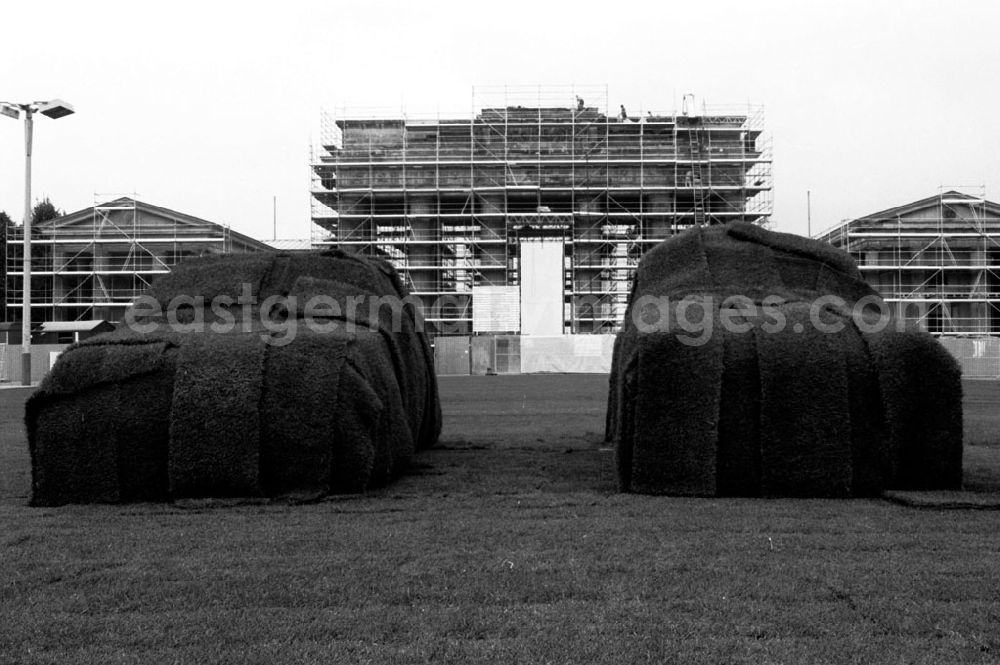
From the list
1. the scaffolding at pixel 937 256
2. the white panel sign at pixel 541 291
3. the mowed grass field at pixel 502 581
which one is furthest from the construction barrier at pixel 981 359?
the mowed grass field at pixel 502 581

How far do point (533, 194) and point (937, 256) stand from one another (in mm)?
24949

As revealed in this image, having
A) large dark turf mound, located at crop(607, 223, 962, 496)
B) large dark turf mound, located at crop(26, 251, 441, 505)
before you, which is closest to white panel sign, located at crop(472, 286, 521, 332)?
large dark turf mound, located at crop(26, 251, 441, 505)

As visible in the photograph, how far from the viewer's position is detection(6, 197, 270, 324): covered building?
2104 inches

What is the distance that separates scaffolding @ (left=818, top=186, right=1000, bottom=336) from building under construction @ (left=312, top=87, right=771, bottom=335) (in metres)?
8.00

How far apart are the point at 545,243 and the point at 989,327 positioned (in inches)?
1082

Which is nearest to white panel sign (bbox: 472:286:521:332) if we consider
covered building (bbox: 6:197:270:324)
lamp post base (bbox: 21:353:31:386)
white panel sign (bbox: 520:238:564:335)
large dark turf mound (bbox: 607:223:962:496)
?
white panel sign (bbox: 520:238:564:335)

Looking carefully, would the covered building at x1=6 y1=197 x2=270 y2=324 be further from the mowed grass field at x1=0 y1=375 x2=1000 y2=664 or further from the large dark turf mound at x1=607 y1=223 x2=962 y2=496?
the mowed grass field at x1=0 y1=375 x2=1000 y2=664

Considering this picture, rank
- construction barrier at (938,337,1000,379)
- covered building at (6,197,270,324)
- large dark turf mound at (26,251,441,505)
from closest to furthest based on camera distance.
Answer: large dark turf mound at (26,251,441,505) → construction barrier at (938,337,1000,379) → covered building at (6,197,270,324)

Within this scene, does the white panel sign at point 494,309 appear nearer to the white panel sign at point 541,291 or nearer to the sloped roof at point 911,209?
the white panel sign at point 541,291

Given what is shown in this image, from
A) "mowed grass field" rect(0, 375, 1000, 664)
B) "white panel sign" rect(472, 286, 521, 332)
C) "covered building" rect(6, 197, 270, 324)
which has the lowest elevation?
"mowed grass field" rect(0, 375, 1000, 664)

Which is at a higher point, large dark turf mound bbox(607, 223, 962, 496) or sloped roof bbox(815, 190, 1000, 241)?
sloped roof bbox(815, 190, 1000, 241)

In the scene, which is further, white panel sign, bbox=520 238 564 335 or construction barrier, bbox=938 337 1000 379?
white panel sign, bbox=520 238 564 335

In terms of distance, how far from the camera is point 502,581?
168 inches

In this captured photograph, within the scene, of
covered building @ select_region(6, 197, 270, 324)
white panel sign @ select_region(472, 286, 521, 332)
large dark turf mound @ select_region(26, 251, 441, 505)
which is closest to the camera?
large dark turf mound @ select_region(26, 251, 441, 505)
